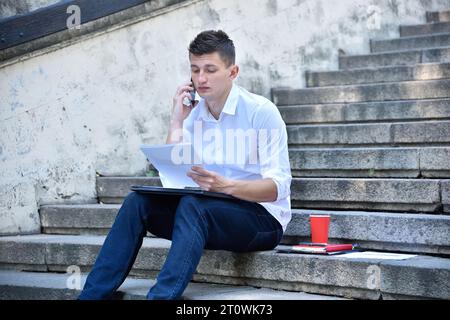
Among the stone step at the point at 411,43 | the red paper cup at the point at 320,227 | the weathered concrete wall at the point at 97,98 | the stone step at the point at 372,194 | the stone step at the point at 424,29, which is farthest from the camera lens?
the stone step at the point at 424,29

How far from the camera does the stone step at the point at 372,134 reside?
5.71 m

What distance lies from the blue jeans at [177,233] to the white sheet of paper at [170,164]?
A: 107mm

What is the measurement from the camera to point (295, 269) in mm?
4488

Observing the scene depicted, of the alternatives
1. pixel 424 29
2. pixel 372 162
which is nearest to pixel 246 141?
pixel 372 162

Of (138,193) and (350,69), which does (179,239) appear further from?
(350,69)

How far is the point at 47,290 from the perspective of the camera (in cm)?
502

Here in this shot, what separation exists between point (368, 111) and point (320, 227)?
206cm

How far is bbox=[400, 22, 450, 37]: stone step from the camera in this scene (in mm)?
8312

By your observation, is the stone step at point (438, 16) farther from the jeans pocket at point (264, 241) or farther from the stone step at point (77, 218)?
the jeans pocket at point (264, 241)

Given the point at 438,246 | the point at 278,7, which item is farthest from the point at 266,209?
the point at 278,7

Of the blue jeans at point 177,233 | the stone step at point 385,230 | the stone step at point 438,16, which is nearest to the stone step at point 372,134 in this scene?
the stone step at point 385,230

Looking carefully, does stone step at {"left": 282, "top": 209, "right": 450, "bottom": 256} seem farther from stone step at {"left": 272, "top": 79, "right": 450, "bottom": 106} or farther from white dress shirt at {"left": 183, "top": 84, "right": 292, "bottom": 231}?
stone step at {"left": 272, "top": 79, "right": 450, "bottom": 106}

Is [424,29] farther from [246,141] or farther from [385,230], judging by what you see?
[246,141]
